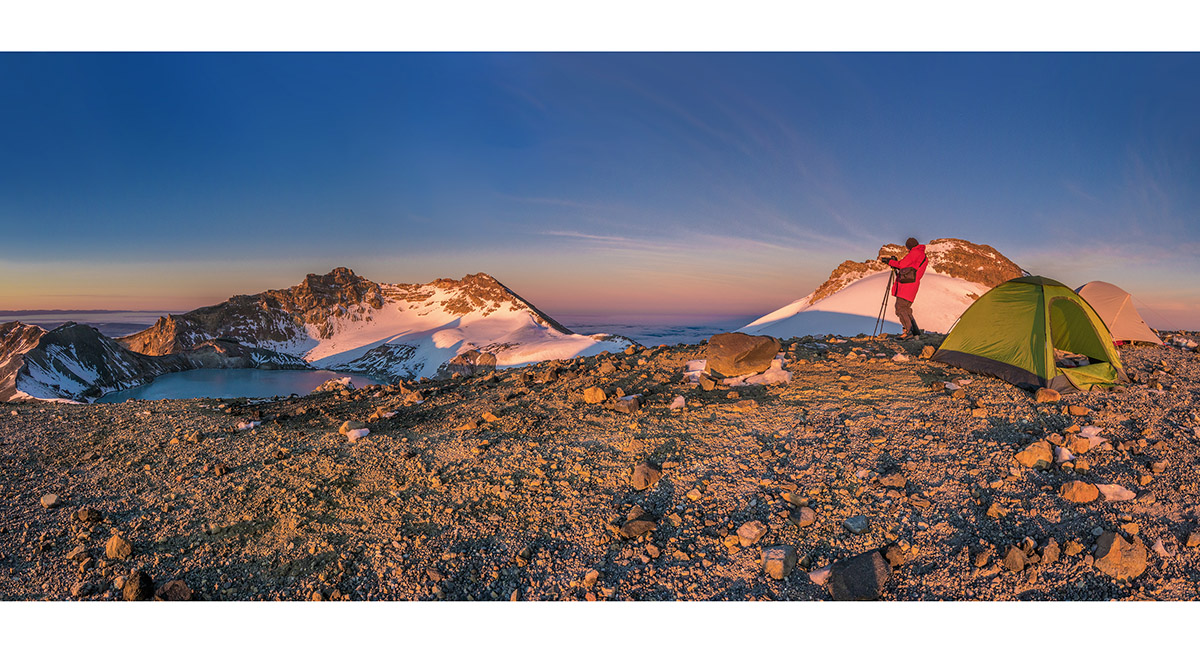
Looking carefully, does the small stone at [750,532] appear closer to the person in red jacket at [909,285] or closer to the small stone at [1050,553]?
the small stone at [1050,553]

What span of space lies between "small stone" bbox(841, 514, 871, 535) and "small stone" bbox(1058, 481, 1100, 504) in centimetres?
230

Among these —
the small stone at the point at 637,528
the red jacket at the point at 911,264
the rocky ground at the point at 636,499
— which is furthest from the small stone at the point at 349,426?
the red jacket at the point at 911,264

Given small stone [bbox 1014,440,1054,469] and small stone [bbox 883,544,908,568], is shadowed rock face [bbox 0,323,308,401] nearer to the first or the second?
small stone [bbox 883,544,908,568]

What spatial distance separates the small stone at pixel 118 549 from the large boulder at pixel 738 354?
9507 mm

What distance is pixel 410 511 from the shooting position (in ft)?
19.4

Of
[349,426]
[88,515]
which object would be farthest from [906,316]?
[88,515]

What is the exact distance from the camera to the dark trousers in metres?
14.2

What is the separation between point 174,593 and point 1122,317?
72.8 ft

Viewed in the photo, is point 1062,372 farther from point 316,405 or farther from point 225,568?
point 316,405

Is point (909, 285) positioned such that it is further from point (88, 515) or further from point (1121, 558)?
point (88, 515)

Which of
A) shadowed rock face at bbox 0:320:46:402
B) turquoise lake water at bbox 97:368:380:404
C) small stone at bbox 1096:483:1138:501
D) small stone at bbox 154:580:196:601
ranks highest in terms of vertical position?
small stone at bbox 1096:483:1138:501

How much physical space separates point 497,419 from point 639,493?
12.2 feet

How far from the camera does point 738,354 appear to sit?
437 inches

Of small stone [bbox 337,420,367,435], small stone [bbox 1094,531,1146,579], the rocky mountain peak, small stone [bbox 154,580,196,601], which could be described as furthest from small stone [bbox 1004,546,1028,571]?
the rocky mountain peak
